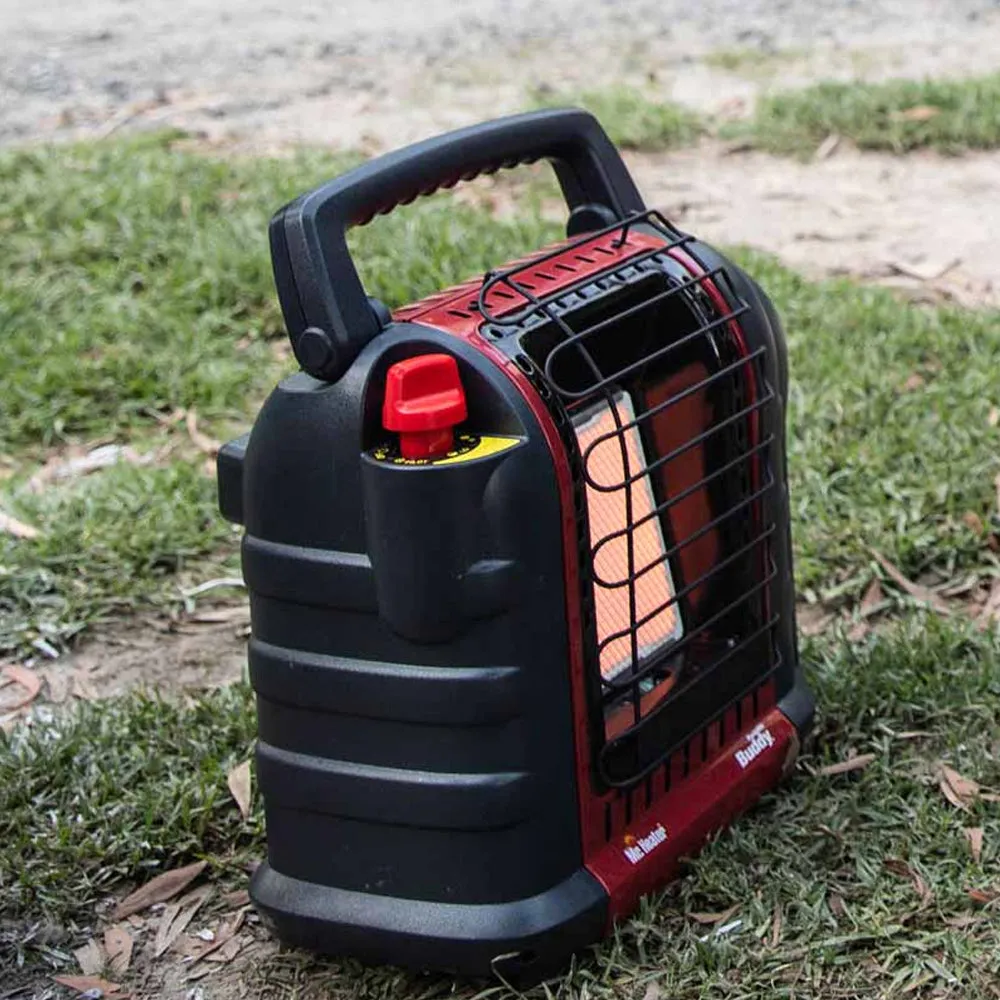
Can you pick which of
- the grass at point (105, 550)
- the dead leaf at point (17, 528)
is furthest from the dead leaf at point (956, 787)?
the dead leaf at point (17, 528)

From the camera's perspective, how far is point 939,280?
4055 mm

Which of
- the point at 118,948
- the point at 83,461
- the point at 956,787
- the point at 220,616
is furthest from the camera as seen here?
the point at 83,461

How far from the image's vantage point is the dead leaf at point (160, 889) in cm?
223

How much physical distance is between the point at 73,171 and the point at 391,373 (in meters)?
3.32

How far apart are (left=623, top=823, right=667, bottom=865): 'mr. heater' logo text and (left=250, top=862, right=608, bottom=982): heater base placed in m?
0.07

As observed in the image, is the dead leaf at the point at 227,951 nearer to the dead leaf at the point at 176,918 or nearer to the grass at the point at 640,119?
the dead leaf at the point at 176,918

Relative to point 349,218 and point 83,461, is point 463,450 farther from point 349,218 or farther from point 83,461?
point 83,461

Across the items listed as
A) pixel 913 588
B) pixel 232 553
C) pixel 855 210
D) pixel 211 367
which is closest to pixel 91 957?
pixel 232 553

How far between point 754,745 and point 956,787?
0.29 meters

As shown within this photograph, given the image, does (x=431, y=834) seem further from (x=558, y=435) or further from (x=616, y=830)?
(x=558, y=435)

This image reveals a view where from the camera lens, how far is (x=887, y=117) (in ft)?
16.2

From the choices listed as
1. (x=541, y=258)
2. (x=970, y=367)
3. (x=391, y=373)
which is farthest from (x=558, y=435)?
(x=970, y=367)

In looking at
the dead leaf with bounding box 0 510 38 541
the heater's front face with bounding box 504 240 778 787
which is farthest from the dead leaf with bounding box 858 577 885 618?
the dead leaf with bounding box 0 510 38 541

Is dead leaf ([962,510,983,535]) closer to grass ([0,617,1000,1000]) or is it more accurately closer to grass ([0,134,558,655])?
grass ([0,617,1000,1000])
